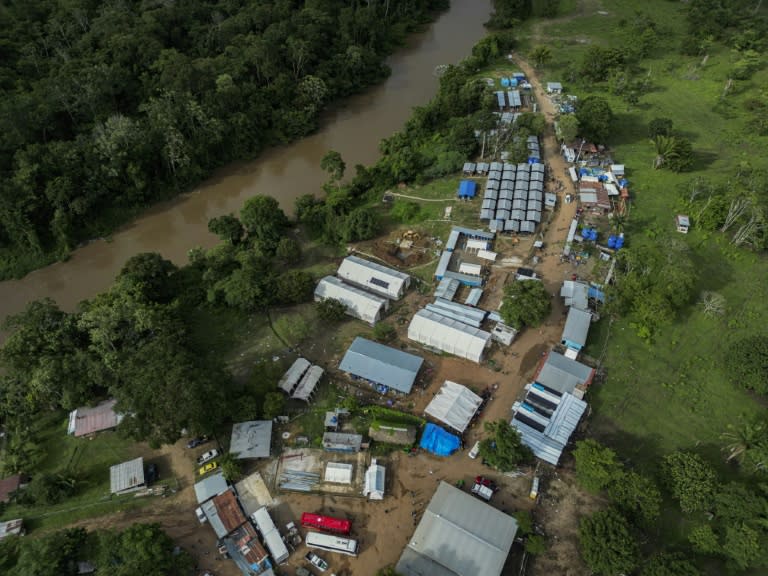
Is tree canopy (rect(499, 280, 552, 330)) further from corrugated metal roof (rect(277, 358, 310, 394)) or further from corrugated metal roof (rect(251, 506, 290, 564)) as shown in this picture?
corrugated metal roof (rect(251, 506, 290, 564))

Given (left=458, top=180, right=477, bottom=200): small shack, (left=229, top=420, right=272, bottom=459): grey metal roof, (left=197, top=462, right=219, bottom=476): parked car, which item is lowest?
(left=197, top=462, right=219, bottom=476): parked car

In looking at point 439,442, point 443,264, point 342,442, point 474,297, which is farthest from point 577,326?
point 342,442

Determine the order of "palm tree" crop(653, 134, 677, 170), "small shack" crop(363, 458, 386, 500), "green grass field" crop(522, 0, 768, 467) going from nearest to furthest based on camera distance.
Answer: "small shack" crop(363, 458, 386, 500), "green grass field" crop(522, 0, 768, 467), "palm tree" crop(653, 134, 677, 170)

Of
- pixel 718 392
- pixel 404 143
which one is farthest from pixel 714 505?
pixel 404 143

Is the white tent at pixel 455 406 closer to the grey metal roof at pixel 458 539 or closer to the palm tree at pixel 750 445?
the grey metal roof at pixel 458 539

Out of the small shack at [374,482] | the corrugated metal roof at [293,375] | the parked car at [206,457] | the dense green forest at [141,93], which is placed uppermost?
the dense green forest at [141,93]

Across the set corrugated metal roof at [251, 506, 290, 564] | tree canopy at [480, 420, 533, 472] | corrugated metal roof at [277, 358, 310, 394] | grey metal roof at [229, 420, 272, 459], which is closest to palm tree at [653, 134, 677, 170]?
tree canopy at [480, 420, 533, 472]

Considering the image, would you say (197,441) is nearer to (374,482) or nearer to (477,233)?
(374,482)

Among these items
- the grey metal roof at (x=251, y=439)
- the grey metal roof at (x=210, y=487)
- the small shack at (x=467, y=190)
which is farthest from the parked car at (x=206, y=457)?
the small shack at (x=467, y=190)
